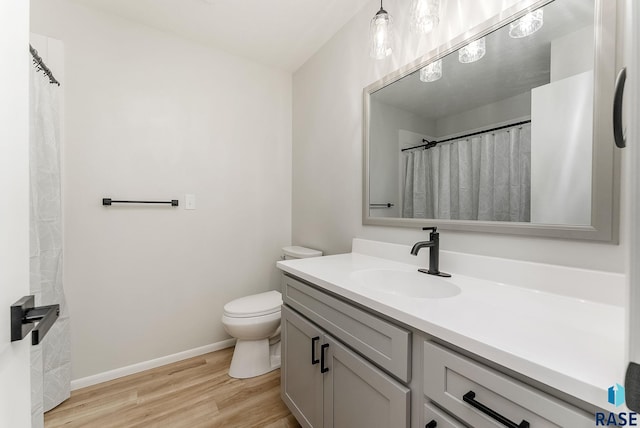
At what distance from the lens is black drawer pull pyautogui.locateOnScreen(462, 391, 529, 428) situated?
54cm

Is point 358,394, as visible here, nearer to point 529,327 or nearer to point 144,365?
point 529,327

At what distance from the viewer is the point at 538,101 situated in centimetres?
96

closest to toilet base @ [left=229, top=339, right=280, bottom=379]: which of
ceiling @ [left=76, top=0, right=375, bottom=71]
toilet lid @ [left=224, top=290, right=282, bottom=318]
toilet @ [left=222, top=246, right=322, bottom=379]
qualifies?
toilet @ [left=222, top=246, right=322, bottom=379]

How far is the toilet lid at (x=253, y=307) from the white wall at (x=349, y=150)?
0.55m

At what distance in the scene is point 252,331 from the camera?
175 cm

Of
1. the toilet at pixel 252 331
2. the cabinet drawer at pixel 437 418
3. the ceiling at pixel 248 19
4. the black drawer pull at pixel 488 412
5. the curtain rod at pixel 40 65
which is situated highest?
the ceiling at pixel 248 19

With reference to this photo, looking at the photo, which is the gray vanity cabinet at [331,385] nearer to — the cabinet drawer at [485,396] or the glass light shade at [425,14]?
the cabinet drawer at [485,396]

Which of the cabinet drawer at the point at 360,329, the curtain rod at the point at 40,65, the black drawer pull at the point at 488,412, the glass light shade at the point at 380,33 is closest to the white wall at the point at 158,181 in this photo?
the curtain rod at the point at 40,65

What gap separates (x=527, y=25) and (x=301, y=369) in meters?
1.71

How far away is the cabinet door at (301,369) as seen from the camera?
115 cm

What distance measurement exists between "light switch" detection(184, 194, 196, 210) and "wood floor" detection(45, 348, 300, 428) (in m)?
1.17

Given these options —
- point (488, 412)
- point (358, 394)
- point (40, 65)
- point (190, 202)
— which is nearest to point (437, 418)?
point (488, 412)

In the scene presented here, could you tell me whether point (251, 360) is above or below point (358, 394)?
below

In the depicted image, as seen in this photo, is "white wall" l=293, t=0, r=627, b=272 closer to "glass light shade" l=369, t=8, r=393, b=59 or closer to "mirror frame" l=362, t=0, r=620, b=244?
"mirror frame" l=362, t=0, r=620, b=244
